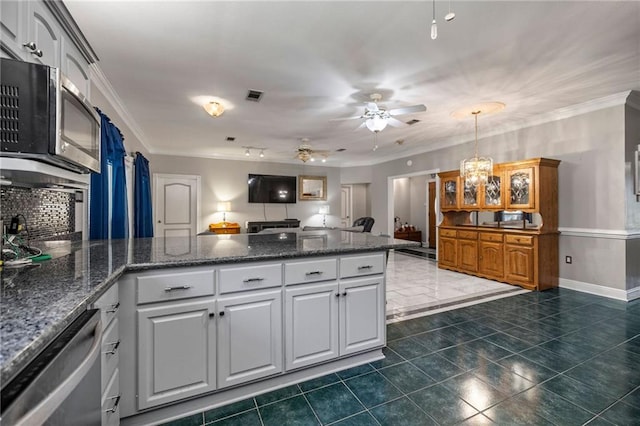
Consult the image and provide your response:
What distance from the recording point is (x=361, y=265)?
2150 mm

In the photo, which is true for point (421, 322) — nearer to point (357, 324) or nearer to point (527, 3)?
point (357, 324)

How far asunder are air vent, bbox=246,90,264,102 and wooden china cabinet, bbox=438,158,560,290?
11.9 feet

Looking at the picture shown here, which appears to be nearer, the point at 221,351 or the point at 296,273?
the point at 221,351

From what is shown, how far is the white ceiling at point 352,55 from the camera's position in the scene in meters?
2.05

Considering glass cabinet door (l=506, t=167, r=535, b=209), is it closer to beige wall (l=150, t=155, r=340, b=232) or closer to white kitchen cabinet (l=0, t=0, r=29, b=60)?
beige wall (l=150, t=155, r=340, b=232)

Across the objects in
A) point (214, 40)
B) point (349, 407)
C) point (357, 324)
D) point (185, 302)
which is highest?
point (214, 40)

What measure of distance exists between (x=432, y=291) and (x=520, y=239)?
148cm

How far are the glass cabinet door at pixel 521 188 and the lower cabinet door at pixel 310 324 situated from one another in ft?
11.8

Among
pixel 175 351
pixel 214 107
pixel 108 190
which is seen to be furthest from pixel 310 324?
pixel 214 107

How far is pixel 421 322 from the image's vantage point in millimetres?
3014

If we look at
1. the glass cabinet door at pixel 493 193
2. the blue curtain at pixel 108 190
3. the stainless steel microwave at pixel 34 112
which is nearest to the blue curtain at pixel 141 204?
the blue curtain at pixel 108 190

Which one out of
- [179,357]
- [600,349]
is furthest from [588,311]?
[179,357]

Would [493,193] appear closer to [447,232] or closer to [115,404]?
[447,232]

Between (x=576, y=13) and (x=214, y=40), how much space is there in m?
2.67
